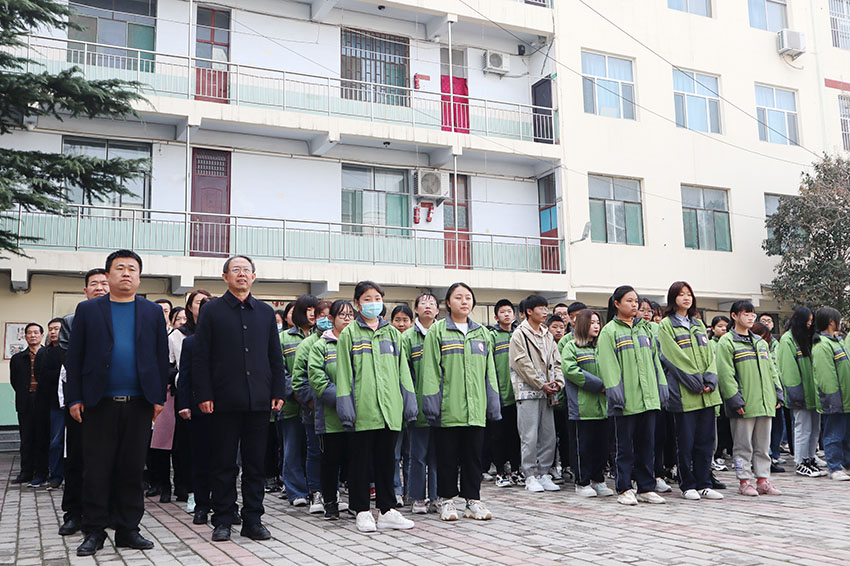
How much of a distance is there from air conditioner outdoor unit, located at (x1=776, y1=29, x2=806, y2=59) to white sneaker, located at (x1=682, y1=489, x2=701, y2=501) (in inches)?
786

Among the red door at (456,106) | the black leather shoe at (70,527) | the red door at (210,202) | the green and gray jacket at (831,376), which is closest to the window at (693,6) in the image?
the red door at (456,106)

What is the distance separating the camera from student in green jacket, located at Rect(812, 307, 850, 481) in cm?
944

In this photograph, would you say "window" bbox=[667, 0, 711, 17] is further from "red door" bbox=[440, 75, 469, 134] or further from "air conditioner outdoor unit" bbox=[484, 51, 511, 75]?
"red door" bbox=[440, 75, 469, 134]

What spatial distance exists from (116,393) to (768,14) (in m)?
24.1

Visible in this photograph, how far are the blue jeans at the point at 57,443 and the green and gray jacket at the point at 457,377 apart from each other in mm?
5156

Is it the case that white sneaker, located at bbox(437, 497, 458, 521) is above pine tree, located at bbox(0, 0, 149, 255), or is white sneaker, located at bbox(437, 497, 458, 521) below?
below

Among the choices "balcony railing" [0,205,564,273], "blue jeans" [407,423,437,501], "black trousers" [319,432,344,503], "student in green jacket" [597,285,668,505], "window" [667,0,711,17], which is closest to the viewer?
"black trousers" [319,432,344,503]

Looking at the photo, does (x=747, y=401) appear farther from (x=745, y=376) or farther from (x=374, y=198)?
(x=374, y=198)

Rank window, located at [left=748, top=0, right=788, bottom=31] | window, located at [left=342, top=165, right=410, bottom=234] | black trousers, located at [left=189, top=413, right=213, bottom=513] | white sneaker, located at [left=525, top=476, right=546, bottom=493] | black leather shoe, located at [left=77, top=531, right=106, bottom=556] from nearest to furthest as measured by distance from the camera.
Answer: black leather shoe, located at [left=77, top=531, right=106, bottom=556] < black trousers, located at [left=189, top=413, right=213, bottom=513] < white sneaker, located at [left=525, top=476, right=546, bottom=493] < window, located at [left=342, top=165, right=410, bottom=234] < window, located at [left=748, top=0, right=788, bottom=31]

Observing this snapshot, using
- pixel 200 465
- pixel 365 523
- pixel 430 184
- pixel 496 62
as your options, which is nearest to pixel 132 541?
pixel 200 465

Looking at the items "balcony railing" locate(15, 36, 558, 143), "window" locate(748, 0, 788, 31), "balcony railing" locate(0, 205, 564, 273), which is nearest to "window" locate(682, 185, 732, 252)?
"balcony railing" locate(0, 205, 564, 273)

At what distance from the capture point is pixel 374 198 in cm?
1917

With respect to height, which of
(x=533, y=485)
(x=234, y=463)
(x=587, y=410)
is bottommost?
(x=533, y=485)

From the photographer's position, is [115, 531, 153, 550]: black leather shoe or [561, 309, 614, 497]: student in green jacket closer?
[115, 531, 153, 550]: black leather shoe
